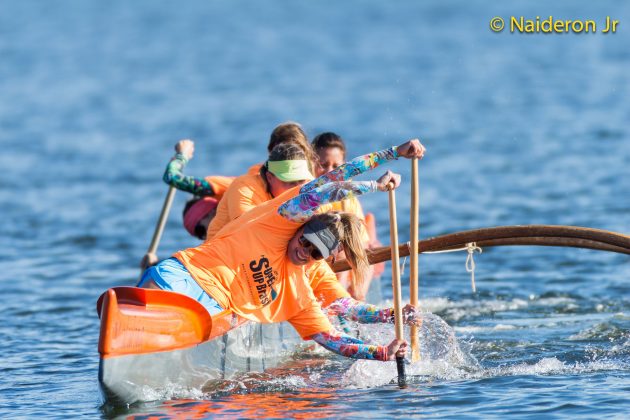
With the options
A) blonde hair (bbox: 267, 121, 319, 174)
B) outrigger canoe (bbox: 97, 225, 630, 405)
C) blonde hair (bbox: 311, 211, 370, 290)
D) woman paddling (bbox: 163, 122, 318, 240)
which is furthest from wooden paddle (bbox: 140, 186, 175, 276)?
blonde hair (bbox: 311, 211, 370, 290)

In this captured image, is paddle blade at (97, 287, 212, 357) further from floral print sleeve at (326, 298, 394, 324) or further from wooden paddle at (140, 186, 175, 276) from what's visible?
wooden paddle at (140, 186, 175, 276)

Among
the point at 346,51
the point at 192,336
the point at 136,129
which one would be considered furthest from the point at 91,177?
the point at 346,51

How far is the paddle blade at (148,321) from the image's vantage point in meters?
6.81

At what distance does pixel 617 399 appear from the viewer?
7.29 m

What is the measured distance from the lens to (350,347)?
293 inches

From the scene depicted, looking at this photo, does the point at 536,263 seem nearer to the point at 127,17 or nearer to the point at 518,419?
the point at 518,419

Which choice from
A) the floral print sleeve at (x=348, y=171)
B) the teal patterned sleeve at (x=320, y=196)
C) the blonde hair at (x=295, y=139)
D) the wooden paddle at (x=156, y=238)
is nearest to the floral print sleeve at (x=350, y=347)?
the teal patterned sleeve at (x=320, y=196)

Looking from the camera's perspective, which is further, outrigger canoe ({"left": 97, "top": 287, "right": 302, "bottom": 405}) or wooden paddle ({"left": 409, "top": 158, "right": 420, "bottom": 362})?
wooden paddle ({"left": 409, "top": 158, "right": 420, "bottom": 362})

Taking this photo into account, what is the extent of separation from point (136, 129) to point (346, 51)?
12761 millimetres

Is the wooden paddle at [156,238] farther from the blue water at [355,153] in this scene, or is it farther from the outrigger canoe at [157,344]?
the outrigger canoe at [157,344]

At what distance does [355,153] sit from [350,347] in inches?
520

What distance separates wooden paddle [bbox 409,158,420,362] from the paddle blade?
1409 millimetres

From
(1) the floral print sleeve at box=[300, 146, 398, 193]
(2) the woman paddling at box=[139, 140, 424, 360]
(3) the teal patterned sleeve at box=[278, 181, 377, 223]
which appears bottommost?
(2) the woman paddling at box=[139, 140, 424, 360]

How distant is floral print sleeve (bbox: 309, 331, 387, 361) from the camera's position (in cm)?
739
